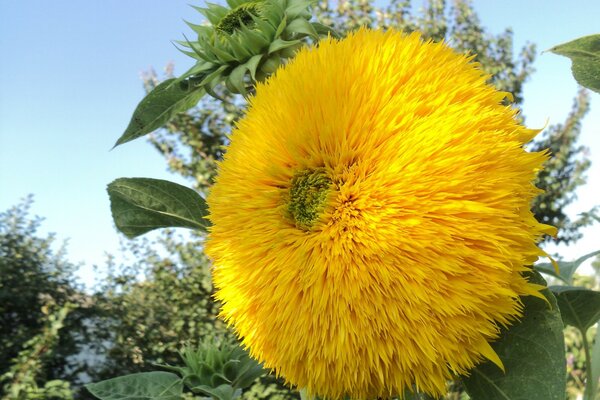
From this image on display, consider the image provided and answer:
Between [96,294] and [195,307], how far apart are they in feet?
3.02

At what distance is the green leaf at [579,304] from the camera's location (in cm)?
86

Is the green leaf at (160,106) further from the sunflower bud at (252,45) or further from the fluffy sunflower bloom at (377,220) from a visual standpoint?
the fluffy sunflower bloom at (377,220)

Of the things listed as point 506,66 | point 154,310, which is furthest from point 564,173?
point 154,310

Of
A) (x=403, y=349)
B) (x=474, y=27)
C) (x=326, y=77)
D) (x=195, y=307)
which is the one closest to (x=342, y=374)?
(x=403, y=349)

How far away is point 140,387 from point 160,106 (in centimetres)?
40

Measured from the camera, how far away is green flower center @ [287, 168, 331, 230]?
59 cm

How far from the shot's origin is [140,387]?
856 mm

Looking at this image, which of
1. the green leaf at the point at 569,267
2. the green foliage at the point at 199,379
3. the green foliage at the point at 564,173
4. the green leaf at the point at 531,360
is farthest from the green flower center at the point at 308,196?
the green foliage at the point at 564,173

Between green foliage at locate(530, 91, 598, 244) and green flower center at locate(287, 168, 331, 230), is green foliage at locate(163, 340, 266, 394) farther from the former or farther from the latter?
green foliage at locate(530, 91, 598, 244)

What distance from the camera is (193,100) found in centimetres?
88

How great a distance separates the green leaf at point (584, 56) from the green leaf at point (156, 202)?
502 millimetres

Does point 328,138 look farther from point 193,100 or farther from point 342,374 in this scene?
point 193,100

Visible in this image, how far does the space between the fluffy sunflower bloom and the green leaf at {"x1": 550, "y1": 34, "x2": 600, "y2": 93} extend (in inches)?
5.2

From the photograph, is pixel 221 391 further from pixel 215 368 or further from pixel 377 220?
pixel 377 220
